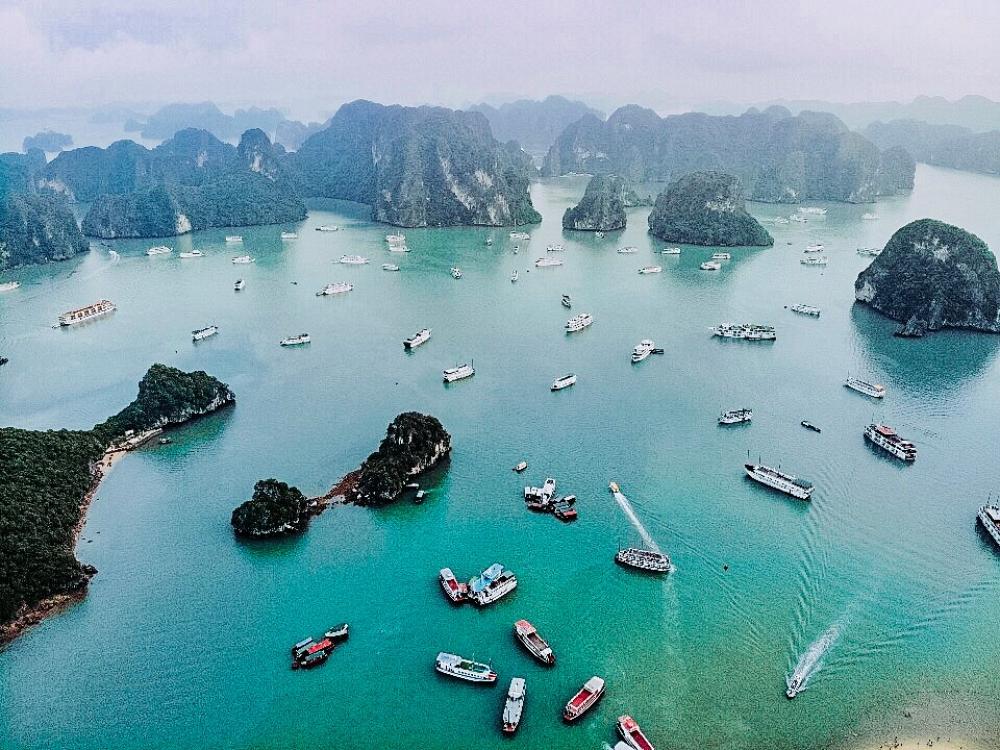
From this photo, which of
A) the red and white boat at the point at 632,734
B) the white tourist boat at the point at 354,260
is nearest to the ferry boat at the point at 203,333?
the white tourist boat at the point at 354,260

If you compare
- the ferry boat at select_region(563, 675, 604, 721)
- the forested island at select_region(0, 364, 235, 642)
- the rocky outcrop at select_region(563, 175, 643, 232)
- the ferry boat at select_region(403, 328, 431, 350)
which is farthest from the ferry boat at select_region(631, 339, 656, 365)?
the rocky outcrop at select_region(563, 175, 643, 232)

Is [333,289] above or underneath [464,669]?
above

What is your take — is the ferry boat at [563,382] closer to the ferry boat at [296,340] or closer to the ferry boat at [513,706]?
the ferry boat at [296,340]

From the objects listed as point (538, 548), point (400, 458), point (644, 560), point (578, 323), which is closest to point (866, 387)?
point (578, 323)

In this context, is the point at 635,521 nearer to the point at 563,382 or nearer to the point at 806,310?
the point at 563,382

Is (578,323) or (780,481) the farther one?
(578,323)

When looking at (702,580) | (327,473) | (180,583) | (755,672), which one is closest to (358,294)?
(327,473)

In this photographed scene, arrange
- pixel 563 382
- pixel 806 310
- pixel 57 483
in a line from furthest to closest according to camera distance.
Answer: pixel 806 310 → pixel 563 382 → pixel 57 483

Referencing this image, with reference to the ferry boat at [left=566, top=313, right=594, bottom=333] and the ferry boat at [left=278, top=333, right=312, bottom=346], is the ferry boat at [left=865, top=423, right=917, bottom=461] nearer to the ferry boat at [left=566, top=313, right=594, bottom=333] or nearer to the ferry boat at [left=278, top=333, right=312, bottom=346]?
the ferry boat at [left=566, top=313, right=594, bottom=333]
